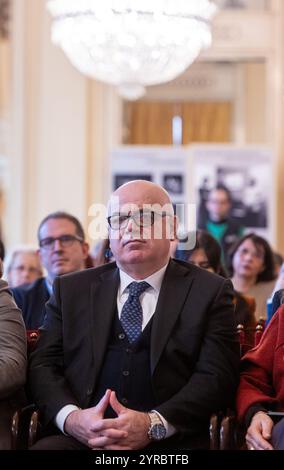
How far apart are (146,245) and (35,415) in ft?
2.58

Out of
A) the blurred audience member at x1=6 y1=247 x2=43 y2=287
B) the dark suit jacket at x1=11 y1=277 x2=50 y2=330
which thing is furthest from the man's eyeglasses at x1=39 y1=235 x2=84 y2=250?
the blurred audience member at x1=6 y1=247 x2=43 y2=287

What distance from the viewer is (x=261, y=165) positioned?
921 cm

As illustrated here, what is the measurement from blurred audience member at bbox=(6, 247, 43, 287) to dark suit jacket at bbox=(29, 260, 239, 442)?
2.55 m

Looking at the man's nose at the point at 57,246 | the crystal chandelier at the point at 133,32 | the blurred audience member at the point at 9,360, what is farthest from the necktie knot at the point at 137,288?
the crystal chandelier at the point at 133,32

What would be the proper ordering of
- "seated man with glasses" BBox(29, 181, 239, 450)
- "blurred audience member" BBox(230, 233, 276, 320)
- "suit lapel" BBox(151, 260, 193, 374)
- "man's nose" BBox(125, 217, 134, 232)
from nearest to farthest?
"seated man with glasses" BBox(29, 181, 239, 450) → "suit lapel" BBox(151, 260, 193, 374) → "man's nose" BBox(125, 217, 134, 232) → "blurred audience member" BBox(230, 233, 276, 320)

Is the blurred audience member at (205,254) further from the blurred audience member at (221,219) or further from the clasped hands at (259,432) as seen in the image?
the blurred audience member at (221,219)

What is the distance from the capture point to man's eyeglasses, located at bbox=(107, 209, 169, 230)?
144 inches

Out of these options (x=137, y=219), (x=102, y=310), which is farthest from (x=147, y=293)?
(x=137, y=219)

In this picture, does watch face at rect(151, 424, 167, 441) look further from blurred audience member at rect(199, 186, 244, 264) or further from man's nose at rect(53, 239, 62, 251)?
blurred audience member at rect(199, 186, 244, 264)

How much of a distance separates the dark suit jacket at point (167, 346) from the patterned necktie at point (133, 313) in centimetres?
6

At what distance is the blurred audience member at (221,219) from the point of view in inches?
343

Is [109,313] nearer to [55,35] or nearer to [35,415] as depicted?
[35,415]

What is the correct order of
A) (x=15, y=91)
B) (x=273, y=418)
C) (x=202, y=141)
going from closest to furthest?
1. (x=273, y=418)
2. (x=15, y=91)
3. (x=202, y=141)

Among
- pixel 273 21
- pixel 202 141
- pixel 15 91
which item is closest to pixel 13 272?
pixel 15 91
